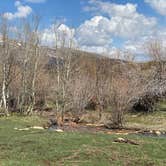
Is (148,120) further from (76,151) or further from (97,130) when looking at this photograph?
(76,151)

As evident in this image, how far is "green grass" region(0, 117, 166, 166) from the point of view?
72.8ft

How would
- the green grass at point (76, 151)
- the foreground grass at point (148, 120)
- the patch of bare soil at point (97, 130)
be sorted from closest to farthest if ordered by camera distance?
the green grass at point (76, 151) < the patch of bare soil at point (97, 130) < the foreground grass at point (148, 120)

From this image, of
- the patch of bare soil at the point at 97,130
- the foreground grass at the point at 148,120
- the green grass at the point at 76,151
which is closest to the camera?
the green grass at the point at 76,151

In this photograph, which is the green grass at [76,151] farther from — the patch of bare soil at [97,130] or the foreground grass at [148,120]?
the foreground grass at [148,120]

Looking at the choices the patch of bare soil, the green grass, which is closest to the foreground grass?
the patch of bare soil

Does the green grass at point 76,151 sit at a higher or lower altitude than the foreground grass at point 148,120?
higher

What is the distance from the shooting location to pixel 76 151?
80.5 ft

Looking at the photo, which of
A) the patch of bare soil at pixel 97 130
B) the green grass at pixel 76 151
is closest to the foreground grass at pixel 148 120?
the patch of bare soil at pixel 97 130

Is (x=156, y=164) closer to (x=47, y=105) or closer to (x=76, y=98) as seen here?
(x=76, y=98)

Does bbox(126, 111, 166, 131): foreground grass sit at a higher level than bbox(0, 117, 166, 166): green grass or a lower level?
lower

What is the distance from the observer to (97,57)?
278 ft

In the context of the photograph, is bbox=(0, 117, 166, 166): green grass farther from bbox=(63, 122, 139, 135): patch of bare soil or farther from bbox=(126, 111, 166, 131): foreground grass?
bbox=(126, 111, 166, 131): foreground grass

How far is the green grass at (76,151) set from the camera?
72.8 ft

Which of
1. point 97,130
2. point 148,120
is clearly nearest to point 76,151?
point 97,130
